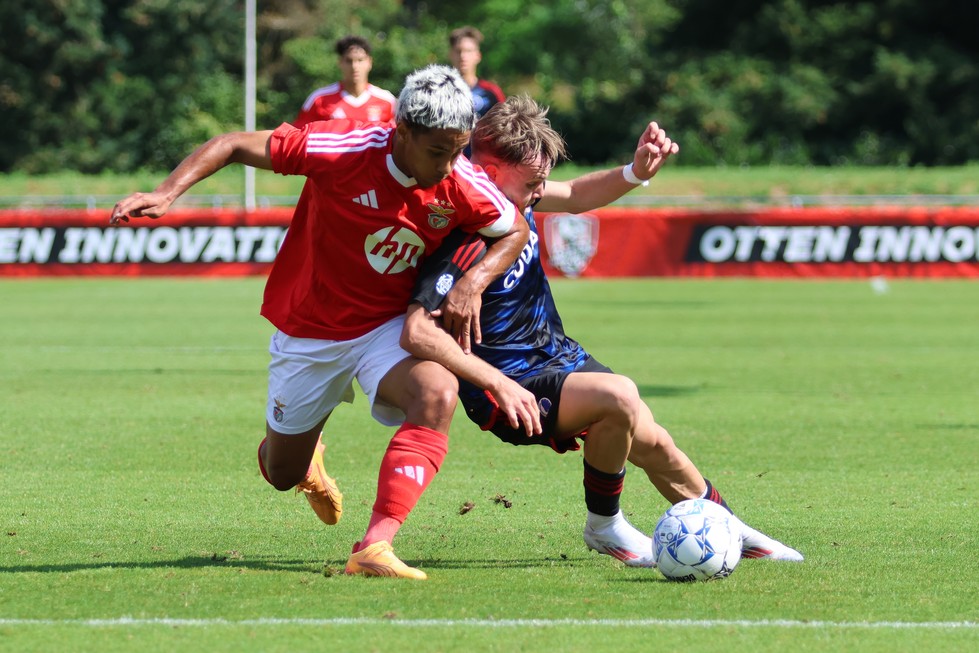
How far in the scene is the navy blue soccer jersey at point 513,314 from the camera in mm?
5266

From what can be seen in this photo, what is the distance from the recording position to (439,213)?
5.16m

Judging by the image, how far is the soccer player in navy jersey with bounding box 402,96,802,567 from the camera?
516 cm

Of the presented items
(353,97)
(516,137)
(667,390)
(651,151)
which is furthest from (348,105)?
(516,137)

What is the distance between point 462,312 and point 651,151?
4.04 ft

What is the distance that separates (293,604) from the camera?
4.61 meters

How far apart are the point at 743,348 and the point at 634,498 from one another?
7873mm

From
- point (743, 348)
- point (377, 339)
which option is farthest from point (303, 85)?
point (377, 339)

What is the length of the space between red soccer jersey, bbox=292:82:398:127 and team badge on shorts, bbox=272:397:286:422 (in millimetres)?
6148

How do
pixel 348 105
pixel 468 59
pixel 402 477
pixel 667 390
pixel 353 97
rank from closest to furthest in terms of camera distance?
pixel 402 477 → pixel 667 390 → pixel 468 59 → pixel 348 105 → pixel 353 97

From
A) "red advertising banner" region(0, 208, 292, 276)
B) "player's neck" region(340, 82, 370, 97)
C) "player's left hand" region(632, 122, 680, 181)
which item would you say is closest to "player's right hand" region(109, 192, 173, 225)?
"player's left hand" region(632, 122, 680, 181)

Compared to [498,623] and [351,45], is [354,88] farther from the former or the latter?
[498,623]

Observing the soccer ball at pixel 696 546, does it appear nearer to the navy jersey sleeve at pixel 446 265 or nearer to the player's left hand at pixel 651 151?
the navy jersey sleeve at pixel 446 265

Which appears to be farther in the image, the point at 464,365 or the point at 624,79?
the point at 624,79

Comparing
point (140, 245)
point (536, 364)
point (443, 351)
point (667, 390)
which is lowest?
point (140, 245)
